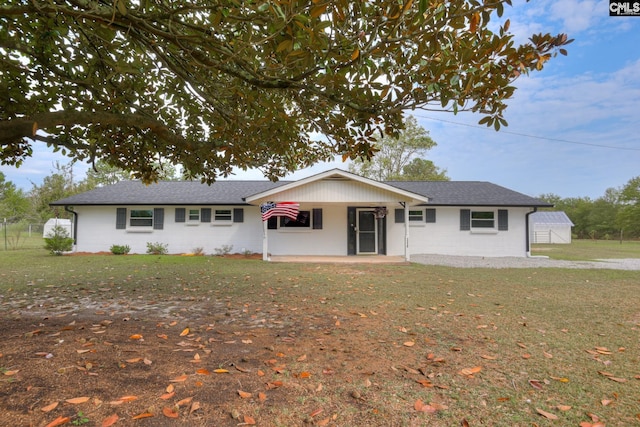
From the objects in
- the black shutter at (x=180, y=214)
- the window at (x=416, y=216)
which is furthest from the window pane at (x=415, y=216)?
the black shutter at (x=180, y=214)

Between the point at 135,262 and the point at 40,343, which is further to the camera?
the point at 135,262

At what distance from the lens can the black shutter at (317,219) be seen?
1507 cm

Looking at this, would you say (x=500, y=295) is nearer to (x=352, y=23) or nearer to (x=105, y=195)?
(x=352, y=23)

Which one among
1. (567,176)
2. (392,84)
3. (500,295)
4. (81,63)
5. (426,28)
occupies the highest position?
(567,176)

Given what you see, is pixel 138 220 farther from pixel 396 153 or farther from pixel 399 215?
pixel 396 153

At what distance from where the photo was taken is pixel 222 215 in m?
15.7

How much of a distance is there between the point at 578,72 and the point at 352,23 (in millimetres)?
13305

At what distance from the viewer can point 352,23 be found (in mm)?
3027

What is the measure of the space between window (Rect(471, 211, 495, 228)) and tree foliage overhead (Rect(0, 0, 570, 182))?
11632 millimetres

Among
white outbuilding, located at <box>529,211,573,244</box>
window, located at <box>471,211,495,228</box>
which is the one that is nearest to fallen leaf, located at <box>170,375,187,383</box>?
window, located at <box>471,211,495,228</box>

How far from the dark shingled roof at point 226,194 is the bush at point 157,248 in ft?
6.38

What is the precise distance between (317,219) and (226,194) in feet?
16.6

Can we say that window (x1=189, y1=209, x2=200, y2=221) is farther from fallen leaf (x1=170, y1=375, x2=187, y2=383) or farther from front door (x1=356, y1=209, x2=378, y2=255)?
fallen leaf (x1=170, y1=375, x2=187, y2=383)

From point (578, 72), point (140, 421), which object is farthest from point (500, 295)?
point (578, 72)
